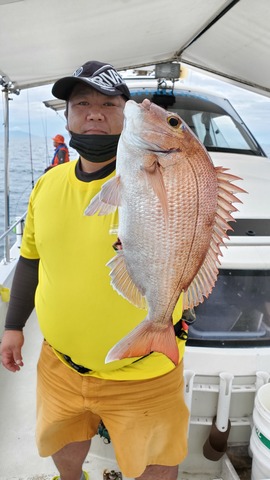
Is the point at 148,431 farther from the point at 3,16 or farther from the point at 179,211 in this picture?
the point at 3,16

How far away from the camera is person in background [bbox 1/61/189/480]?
65.2 inches

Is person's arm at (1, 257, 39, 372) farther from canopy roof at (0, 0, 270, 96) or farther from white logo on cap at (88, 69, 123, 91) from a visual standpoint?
canopy roof at (0, 0, 270, 96)

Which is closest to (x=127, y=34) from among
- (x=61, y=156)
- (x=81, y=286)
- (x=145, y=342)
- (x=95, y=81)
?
(x=95, y=81)

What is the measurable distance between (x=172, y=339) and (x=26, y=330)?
10.6 ft

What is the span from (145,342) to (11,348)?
1115 millimetres

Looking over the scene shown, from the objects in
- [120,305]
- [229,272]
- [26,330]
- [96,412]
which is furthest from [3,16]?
[26,330]

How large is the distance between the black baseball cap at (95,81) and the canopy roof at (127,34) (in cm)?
68

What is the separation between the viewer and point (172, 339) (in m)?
1.29

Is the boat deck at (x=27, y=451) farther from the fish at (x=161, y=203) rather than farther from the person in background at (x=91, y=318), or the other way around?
A: the fish at (x=161, y=203)

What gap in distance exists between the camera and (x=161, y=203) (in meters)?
1.11

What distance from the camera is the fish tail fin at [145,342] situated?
1.23 m

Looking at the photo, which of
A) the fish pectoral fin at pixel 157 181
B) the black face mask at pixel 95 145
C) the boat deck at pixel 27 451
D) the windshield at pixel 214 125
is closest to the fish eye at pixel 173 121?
the fish pectoral fin at pixel 157 181

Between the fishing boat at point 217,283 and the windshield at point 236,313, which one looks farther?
the windshield at point 236,313

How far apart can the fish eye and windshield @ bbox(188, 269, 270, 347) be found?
4.92 ft
